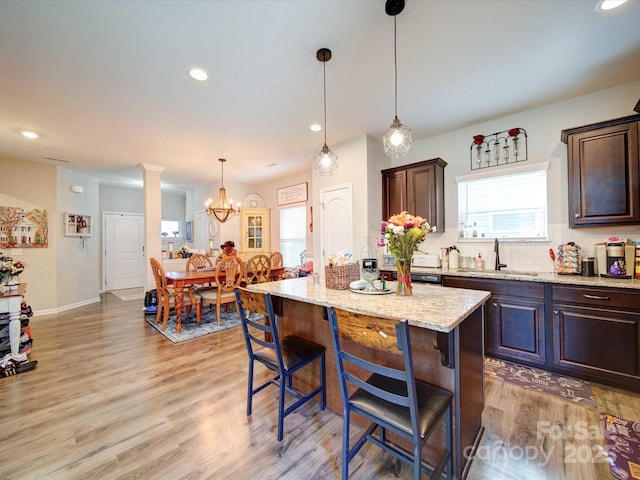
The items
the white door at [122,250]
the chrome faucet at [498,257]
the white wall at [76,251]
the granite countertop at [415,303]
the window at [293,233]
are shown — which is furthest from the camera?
the white door at [122,250]

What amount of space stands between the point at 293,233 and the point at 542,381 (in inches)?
192

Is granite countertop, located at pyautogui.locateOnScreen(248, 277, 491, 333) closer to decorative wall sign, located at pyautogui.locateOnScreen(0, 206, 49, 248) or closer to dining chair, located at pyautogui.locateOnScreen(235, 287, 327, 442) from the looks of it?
dining chair, located at pyautogui.locateOnScreen(235, 287, 327, 442)

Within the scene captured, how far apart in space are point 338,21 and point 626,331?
332 centimetres

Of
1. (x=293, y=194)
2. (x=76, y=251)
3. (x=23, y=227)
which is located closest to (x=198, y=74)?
(x=293, y=194)

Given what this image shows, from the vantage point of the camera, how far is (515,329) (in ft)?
8.86

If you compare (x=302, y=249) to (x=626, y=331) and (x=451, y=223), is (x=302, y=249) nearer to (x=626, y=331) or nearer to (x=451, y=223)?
(x=451, y=223)

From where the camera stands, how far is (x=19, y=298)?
9.07ft

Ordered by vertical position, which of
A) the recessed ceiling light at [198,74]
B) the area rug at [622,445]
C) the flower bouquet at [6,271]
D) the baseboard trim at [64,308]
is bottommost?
the area rug at [622,445]

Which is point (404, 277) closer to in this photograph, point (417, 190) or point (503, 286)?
point (503, 286)

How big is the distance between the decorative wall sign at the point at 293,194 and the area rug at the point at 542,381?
4.41m

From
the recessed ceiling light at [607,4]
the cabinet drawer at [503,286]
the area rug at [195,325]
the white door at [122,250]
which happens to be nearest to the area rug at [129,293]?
the white door at [122,250]

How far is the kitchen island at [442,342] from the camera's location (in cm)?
134

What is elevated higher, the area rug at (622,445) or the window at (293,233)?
the window at (293,233)

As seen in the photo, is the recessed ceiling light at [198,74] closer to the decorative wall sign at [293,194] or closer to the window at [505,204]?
the window at [505,204]
